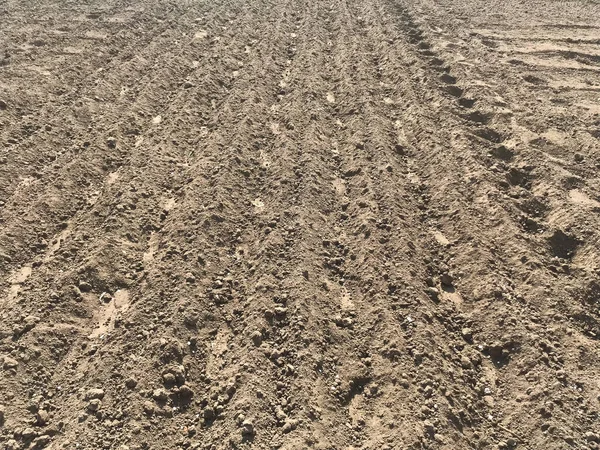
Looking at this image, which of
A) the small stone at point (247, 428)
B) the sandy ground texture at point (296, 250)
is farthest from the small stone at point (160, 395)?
the small stone at point (247, 428)

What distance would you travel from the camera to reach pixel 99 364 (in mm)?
3920

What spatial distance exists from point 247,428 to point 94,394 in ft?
3.90

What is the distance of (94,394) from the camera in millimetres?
3695

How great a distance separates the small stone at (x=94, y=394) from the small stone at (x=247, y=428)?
1108 mm

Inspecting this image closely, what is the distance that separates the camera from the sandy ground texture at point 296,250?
3715 millimetres

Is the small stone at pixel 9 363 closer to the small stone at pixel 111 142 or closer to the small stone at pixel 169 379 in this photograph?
the small stone at pixel 169 379

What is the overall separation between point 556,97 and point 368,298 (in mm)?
5735

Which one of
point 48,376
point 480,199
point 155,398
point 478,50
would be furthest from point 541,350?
point 478,50

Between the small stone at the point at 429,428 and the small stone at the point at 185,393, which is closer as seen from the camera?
the small stone at the point at 429,428

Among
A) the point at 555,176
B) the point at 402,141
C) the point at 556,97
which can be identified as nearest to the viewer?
the point at 555,176

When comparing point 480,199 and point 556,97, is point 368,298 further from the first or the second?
point 556,97

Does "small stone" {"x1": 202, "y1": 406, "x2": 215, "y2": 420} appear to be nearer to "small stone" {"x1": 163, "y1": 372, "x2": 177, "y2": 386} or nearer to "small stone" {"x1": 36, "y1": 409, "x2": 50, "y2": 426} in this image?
"small stone" {"x1": 163, "y1": 372, "x2": 177, "y2": 386}

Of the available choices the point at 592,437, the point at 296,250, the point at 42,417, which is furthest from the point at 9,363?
the point at 592,437

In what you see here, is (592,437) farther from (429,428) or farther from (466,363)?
(429,428)
